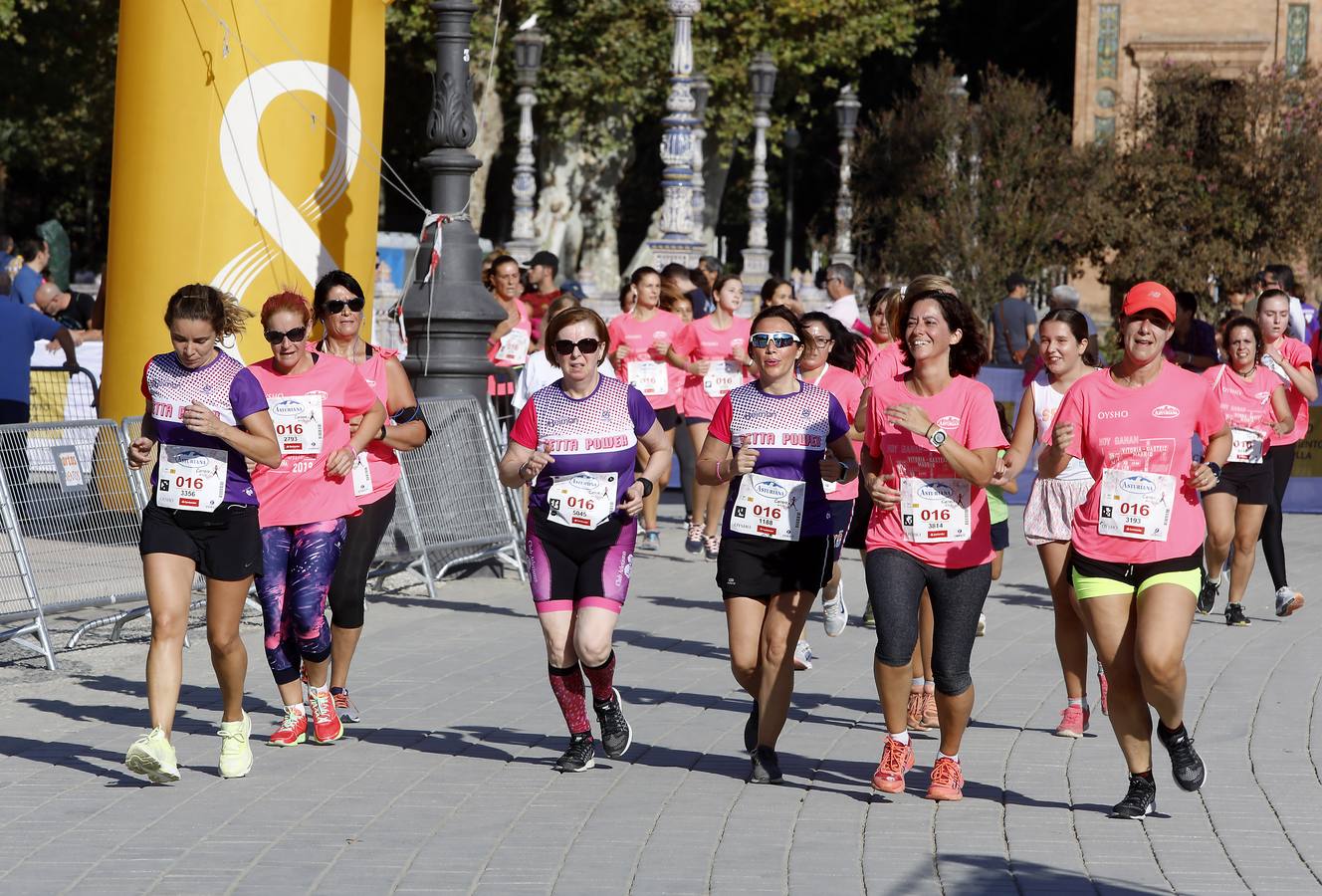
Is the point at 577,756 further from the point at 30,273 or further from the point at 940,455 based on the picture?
the point at 30,273

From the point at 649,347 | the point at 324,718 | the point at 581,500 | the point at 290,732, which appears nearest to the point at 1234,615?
the point at 649,347

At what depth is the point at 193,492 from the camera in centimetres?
707

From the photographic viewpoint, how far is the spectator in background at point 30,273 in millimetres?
17219

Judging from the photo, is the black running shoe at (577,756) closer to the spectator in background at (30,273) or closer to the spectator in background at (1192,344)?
the spectator in background at (1192,344)

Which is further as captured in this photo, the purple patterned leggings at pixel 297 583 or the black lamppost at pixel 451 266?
the black lamppost at pixel 451 266

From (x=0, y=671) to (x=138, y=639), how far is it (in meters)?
0.97

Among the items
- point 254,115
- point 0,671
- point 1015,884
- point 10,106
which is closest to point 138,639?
point 0,671

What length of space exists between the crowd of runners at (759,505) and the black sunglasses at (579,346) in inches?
0.4

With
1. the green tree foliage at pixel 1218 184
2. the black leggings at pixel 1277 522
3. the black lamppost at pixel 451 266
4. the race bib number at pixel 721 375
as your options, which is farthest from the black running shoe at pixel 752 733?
the green tree foliage at pixel 1218 184

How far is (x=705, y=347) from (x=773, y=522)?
6.85m

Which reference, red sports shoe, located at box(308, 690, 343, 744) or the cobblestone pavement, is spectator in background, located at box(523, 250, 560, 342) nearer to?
the cobblestone pavement

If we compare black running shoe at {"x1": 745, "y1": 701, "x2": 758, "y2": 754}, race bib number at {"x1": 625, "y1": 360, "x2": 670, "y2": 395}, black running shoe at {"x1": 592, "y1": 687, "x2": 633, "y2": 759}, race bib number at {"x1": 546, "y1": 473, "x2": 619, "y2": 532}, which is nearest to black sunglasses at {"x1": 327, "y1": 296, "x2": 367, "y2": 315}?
race bib number at {"x1": 546, "y1": 473, "x2": 619, "y2": 532}

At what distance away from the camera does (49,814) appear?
673 cm

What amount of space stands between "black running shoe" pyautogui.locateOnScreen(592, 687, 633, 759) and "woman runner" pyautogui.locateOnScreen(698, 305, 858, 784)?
52 cm
